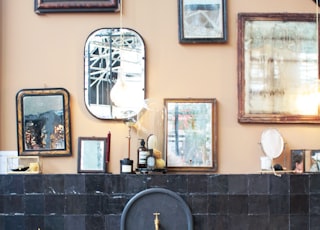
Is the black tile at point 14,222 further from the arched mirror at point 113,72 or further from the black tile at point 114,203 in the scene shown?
the arched mirror at point 113,72

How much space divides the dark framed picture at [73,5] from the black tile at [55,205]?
1314 millimetres

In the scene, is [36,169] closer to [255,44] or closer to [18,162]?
[18,162]

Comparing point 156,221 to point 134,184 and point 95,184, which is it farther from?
point 95,184

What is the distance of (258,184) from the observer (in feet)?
10.4

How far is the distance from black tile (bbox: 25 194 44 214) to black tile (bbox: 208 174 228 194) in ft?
3.75

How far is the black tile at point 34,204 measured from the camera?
A: 3199 mm

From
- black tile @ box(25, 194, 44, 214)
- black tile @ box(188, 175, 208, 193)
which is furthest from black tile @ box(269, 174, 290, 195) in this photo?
black tile @ box(25, 194, 44, 214)

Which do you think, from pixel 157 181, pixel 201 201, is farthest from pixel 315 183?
pixel 157 181

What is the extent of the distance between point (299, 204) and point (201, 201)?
66 cm

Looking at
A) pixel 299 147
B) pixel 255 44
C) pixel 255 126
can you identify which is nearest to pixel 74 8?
pixel 255 44

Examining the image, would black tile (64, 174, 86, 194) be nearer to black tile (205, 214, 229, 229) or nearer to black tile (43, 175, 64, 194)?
black tile (43, 175, 64, 194)

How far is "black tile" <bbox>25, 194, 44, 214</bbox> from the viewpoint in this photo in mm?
3199

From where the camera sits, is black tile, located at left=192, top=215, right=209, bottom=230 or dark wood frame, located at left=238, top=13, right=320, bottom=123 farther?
dark wood frame, located at left=238, top=13, right=320, bottom=123

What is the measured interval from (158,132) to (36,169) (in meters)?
0.88
